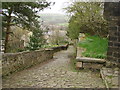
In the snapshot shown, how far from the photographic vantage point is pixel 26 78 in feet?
17.7

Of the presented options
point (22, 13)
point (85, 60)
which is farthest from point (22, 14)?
point (85, 60)

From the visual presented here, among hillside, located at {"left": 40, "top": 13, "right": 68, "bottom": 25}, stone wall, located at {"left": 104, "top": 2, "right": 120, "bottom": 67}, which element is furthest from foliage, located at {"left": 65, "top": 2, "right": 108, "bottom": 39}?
stone wall, located at {"left": 104, "top": 2, "right": 120, "bottom": 67}

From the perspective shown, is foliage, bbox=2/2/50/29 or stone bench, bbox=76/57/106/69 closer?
stone bench, bbox=76/57/106/69

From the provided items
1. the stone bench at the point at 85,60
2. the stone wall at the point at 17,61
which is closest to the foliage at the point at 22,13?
the stone wall at the point at 17,61

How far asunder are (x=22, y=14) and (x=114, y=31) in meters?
8.51

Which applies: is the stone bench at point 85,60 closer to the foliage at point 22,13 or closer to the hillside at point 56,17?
the foliage at point 22,13

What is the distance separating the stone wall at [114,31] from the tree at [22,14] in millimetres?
7340

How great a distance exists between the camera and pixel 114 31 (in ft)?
20.2

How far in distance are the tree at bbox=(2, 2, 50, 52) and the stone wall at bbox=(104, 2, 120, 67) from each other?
7.34m

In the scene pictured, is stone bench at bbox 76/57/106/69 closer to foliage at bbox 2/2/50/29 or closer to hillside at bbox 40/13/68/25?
foliage at bbox 2/2/50/29

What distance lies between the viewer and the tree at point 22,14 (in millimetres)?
12242

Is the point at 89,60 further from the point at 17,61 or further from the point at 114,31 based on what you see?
the point at 17,61

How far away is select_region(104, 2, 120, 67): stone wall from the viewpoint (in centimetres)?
611

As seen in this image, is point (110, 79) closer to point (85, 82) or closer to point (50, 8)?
point (85, 82)
